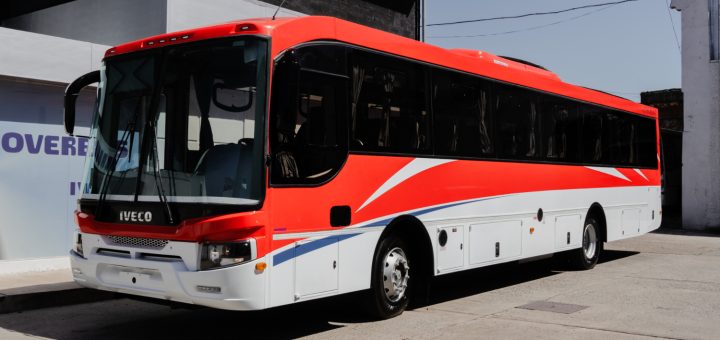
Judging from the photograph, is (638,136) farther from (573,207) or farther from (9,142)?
(9,142)

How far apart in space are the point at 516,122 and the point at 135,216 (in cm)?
609

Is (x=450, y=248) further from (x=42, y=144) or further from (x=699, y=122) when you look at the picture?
(x=699, y=122)

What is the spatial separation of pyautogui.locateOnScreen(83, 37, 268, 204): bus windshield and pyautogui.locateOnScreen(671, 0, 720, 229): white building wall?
19917 millimetres

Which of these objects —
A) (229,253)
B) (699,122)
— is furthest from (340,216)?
(699,122)

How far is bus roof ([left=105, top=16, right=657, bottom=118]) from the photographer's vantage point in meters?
6.69

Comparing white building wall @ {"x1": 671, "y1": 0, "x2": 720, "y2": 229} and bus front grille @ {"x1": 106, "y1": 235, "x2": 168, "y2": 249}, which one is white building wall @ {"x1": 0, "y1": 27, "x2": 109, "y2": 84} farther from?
white building wall @ {"x1": 671, "y1": 0, "x2": 720, "y2": 229}

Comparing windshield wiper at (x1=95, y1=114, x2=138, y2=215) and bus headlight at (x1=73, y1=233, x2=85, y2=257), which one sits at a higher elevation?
windshield wiper at (x1=95, y1=114, x2=138, y2=215)

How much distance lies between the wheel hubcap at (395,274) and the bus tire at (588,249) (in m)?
5.47

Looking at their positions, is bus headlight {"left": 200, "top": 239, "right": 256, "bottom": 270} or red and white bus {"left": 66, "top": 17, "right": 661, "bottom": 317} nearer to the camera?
bus headlight {"left": 200, "top": 239, "right": 256, "bottom": 270}

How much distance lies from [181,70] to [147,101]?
1.50 feet

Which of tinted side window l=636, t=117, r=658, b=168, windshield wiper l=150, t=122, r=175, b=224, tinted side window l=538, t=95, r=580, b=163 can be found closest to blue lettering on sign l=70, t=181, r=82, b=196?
windshield wiper l=150, t=122, r=175, b=224

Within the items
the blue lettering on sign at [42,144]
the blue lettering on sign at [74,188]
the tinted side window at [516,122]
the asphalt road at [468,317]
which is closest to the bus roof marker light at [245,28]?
the asphalt road at [468,317]

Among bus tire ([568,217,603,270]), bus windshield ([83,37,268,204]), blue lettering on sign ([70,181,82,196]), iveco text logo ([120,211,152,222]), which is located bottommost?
bus tire ([568,217,603,270])

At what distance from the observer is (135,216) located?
6.77 metres
